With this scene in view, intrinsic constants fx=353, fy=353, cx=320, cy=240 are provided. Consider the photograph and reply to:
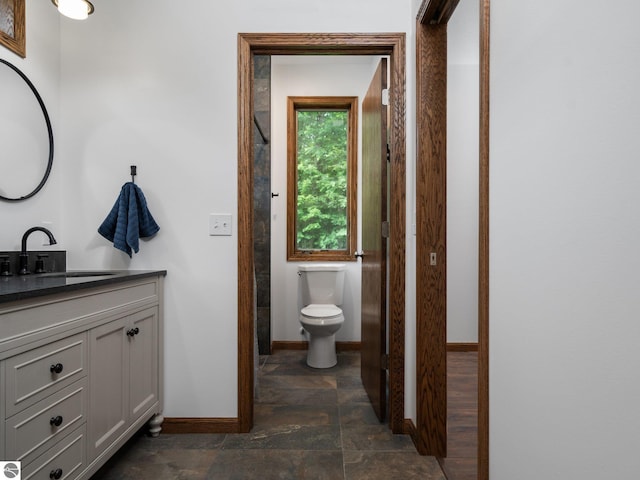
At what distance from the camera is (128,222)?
5.94 ft

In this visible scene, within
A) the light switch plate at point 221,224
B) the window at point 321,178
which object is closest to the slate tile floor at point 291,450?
the light switch plate at point 221,224

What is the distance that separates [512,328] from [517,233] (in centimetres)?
25

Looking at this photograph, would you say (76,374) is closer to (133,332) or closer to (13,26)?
(133,332)

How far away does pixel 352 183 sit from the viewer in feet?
11.1

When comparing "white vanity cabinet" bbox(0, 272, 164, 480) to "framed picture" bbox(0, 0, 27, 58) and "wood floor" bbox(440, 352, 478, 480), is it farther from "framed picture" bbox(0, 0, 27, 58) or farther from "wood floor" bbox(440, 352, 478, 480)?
"wood floor" bbox(440, 352, 478, 480)

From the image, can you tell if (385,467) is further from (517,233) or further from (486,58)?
(486,58)

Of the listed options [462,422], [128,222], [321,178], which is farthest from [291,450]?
[321,178]

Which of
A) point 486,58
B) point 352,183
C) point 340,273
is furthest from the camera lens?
point 352,183

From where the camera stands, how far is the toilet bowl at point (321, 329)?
8.80 ft

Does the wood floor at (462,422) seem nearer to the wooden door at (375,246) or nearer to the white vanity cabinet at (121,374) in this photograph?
the wooden door at (375,246)

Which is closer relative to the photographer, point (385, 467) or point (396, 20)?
point (385, 467)

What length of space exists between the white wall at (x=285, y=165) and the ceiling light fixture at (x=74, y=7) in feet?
5.93

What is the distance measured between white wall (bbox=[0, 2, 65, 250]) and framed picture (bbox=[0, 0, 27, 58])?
0.03 meters

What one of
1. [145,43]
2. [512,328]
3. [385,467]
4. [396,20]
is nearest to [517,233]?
[512,328]
